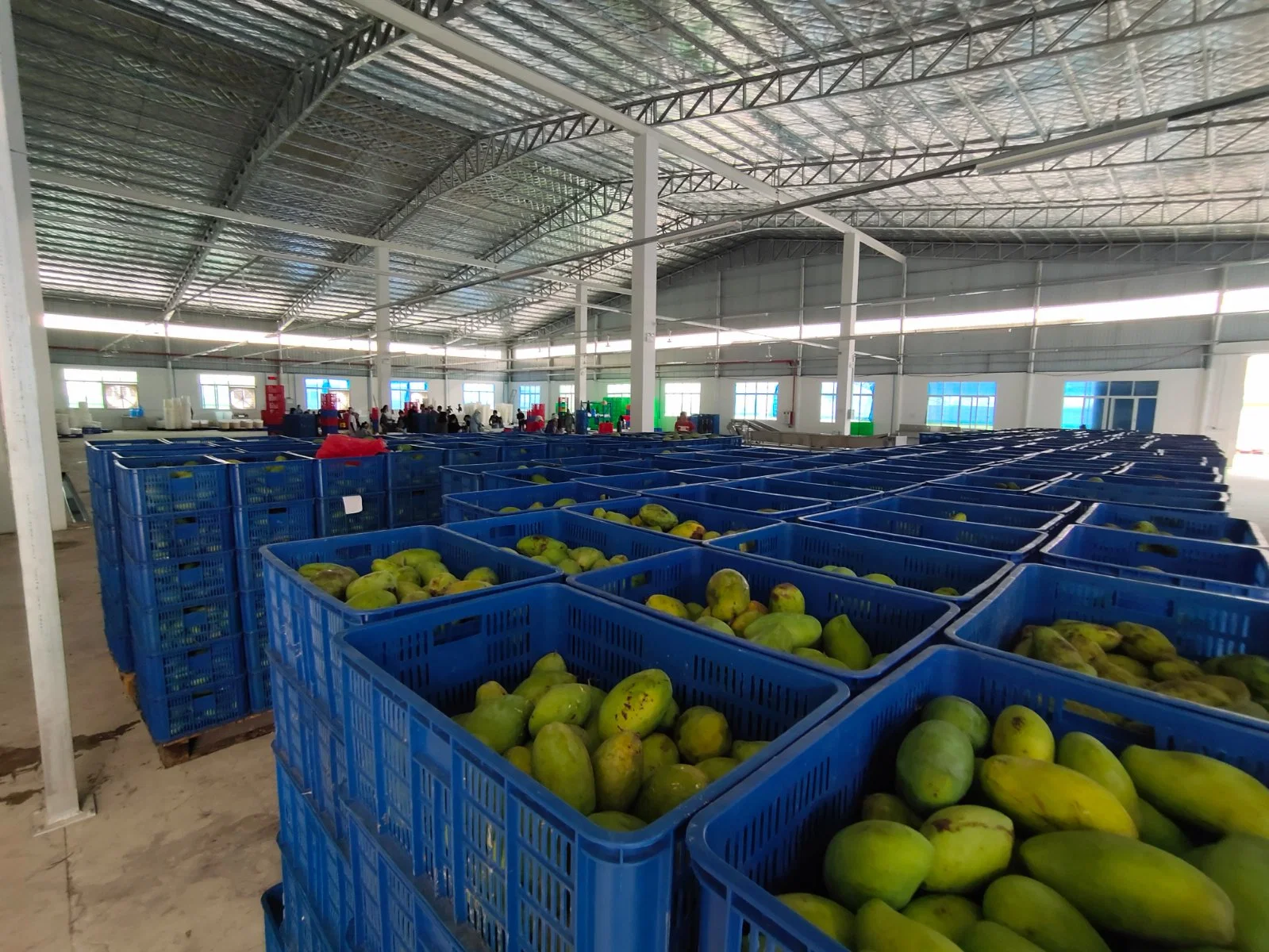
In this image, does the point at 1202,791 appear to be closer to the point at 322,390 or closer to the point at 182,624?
the point at 182,624

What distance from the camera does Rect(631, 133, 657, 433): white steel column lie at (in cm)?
893

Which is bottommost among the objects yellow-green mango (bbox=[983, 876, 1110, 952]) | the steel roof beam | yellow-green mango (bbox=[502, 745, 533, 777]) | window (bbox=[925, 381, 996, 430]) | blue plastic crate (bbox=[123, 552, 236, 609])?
blue plastic crate (bbox=[123, 552, 236, 609])

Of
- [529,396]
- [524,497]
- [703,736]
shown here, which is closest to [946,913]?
[703,736]

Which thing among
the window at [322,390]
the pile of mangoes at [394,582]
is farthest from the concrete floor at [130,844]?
the window at [322,390]

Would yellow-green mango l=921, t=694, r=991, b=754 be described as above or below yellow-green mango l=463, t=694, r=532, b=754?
above

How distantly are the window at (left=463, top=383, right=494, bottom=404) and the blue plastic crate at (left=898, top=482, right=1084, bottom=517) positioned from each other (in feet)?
91.9

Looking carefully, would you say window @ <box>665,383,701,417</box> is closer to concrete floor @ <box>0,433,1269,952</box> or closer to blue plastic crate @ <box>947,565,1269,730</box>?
concrete floor @ <box>0,433,1269,952</box>

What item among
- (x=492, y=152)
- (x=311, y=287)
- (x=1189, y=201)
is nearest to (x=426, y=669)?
(x=492, y=152)

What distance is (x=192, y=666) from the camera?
302 centimetres

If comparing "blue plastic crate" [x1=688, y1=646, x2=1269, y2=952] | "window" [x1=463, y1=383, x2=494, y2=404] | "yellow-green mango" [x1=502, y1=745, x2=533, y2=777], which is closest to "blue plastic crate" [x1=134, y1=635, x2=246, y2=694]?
"yellow-green mango" [x1=502, y1=745, x2=533, y2=777]

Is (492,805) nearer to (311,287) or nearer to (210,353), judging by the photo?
(311,287)

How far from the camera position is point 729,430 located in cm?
2048

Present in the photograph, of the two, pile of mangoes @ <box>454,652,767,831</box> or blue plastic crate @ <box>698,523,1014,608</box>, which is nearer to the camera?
pile of mangoes @ <box>454,652,767,831</box>

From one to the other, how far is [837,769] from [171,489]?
337cm
